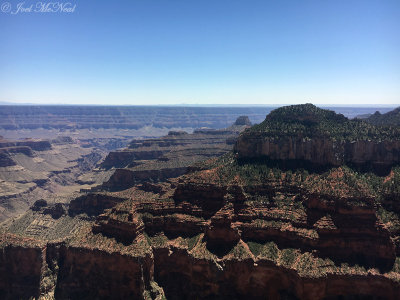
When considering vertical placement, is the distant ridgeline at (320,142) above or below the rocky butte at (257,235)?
above

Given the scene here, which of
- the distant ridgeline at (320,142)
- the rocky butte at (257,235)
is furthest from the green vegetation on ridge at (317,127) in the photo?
the rocky butte at (257,235)

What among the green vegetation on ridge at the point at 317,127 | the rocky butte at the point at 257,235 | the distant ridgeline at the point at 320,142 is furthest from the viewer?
the green vegetation on ridge at the point at 317,127

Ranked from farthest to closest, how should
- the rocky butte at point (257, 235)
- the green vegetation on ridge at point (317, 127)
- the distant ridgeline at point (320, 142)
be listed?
the green vegetation on ridge at point (317, 127)
the distant ridgeline at point (320, 142)
the rocky butte at point (257, 235)

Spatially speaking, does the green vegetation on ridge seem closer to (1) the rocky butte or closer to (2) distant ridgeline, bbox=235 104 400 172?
(2) distant ridgeline, bbox=235 104 400 172

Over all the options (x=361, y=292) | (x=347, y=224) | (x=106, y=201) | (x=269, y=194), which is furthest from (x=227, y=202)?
(x=106, y=201)

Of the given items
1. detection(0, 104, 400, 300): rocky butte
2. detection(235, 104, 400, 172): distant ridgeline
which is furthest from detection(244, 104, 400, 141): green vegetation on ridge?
detection(0, 104, 400, 300): rocky butte

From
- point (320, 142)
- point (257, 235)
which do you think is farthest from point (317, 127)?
point (257, 235)

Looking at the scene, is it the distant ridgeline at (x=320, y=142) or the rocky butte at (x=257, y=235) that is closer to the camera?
the rocky butte at (x=257, y=235)

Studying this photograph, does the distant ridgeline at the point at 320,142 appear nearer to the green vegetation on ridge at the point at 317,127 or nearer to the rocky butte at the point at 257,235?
the green vegetation on ridge at the point at 317,127
